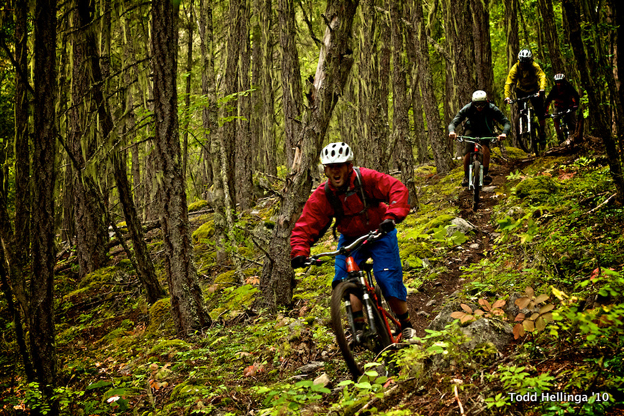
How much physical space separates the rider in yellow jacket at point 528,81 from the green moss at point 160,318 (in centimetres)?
890

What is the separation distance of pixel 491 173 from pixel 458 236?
4.19 m

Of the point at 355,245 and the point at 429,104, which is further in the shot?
the point at 429,104

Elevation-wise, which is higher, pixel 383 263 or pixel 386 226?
pixel 386 226

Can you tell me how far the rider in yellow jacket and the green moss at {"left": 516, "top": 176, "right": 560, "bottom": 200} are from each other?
2903 millimetres

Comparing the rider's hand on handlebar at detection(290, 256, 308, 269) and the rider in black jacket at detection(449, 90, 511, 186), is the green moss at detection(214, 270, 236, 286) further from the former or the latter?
the rider in black jacket at detection(449, 90, 511, 186)

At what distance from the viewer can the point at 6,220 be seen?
5.90 metres

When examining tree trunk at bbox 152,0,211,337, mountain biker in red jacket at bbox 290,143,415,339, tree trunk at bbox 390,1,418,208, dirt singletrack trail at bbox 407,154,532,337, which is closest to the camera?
mountain biker in red jacket at bbox 290,143,415,339

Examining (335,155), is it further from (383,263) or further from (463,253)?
(463,253)

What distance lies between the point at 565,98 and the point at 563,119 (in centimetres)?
61

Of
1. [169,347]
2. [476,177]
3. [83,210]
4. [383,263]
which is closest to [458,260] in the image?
[476,177]

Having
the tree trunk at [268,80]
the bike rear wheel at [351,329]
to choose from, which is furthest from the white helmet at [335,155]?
the tree trunk at [268,80]

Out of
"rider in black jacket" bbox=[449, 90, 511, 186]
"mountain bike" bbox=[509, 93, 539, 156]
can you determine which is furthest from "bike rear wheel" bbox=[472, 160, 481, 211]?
"mountain bike" bbox=[509, 93, 539, 156]

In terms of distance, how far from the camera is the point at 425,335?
525cm

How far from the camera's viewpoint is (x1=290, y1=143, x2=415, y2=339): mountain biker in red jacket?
433 centimetres
